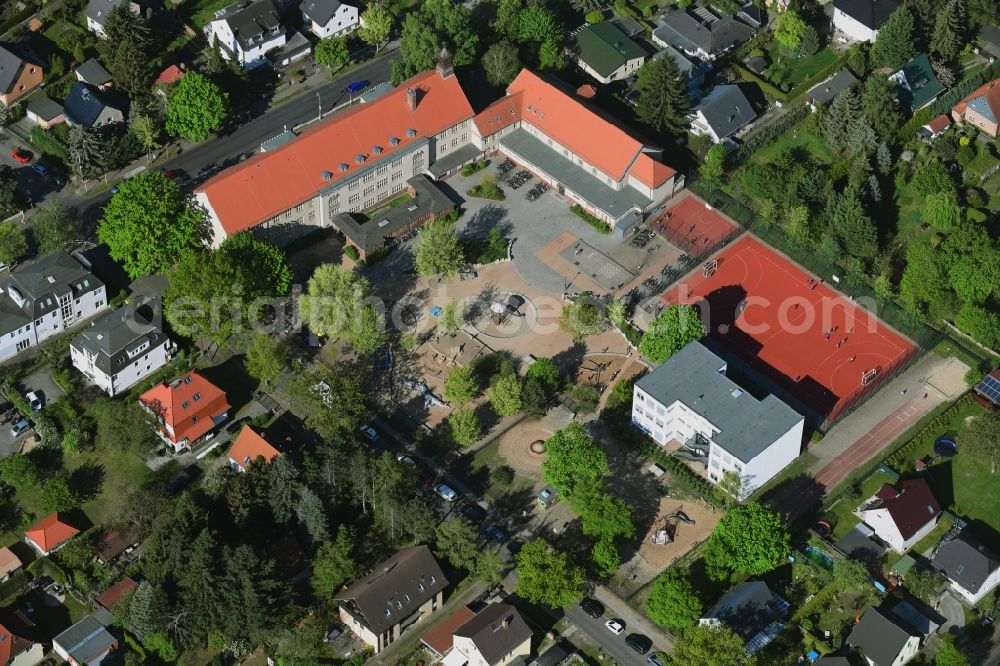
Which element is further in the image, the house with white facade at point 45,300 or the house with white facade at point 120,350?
the house with white facade at point 45,300

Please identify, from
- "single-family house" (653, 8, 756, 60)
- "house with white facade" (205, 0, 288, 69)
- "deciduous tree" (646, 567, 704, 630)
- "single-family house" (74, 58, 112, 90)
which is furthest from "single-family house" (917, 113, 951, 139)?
"single-family house" (74, 58, 112, 90)

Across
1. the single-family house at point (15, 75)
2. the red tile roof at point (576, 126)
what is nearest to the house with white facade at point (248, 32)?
the single-family house at point (15, 75)

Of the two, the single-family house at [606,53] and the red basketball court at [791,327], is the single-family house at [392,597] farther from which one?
the single-family house at [606,53]

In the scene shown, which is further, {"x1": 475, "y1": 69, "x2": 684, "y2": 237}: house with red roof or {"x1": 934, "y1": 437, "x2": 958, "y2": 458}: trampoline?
{"x1": 475, "y1": 69, "x2": 684, "y2": 237}: house with red roof

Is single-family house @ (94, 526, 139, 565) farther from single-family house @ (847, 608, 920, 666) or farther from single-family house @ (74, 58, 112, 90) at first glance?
single-family house @ (74, 58, 112, 90)

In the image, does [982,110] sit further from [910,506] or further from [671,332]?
[910,506]

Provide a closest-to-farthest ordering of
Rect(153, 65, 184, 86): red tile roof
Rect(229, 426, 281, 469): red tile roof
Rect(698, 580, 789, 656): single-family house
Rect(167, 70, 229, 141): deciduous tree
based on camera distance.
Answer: Rect(698, 580, 789, 656): single-family house → Rect(229, 426, 281, 469): red tile roof → Rect(167, 70, 229, 141): deciduous tree → Rect(153, 65, 184, 86): red tile roof

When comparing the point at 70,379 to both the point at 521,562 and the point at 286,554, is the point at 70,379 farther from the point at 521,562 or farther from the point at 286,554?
the point at 521,562
